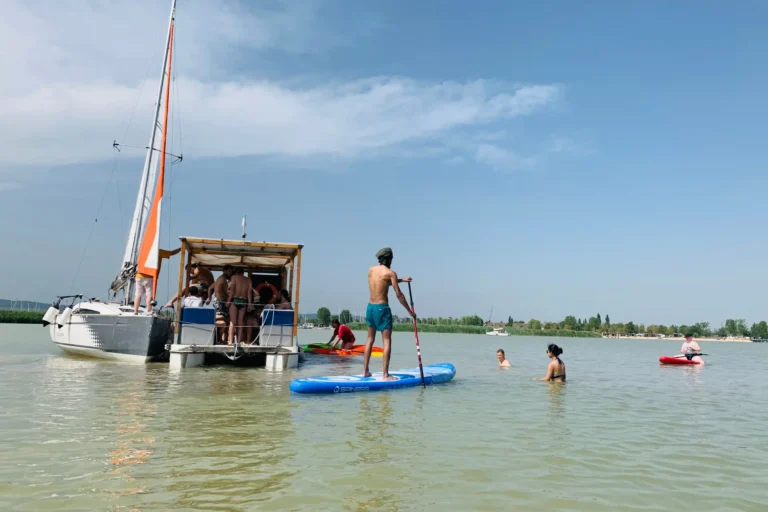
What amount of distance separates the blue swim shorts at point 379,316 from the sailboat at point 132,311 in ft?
24.7

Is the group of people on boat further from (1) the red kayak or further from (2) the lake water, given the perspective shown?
(1) the red kayak

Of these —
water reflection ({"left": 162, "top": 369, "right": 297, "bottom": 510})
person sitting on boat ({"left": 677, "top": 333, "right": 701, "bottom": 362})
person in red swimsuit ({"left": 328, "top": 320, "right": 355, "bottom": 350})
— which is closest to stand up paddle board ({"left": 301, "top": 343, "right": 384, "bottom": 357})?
person in red swimsuit ({"left": 328, "top": 320, "right": 355, "bottom": 350})

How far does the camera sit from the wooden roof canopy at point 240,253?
14.2 m

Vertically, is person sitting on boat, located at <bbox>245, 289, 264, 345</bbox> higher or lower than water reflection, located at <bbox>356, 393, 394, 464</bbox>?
higher

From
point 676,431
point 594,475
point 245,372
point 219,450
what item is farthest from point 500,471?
point 245,372

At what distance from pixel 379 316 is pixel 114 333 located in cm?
926

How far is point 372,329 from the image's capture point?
33.3 feet

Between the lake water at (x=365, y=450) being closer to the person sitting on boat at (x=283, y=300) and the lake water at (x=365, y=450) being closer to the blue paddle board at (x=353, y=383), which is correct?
the blue paddle board at (x=353, y=383)

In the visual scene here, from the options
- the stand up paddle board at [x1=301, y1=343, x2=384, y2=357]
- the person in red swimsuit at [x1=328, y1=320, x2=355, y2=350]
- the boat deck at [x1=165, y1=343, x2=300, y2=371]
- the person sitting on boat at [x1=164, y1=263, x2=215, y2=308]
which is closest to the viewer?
the boat deck at [x1=165, y1=343, x2=300, y2=371]

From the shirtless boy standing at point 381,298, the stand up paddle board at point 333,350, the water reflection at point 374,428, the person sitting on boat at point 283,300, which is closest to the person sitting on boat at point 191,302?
the person sitting on boat at point 283,300

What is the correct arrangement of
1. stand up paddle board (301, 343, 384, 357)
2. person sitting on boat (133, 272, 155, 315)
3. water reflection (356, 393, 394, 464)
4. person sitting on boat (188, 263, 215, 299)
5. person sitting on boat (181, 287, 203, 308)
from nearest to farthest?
water reflection (356, 393, 394, 464) < person sitting on boat (181, 287, 203, 308) < person sitting on boat (133, 272, 155, 315) < person sitting on boat (188, 263, 215, 299) < stand up paddle board (301, 343, 384, 357)

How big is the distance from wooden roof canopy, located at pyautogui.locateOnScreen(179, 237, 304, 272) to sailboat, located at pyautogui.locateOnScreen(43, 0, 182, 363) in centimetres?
135

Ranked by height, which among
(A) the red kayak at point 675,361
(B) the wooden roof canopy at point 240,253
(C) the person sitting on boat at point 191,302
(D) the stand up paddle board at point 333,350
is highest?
(B) the wooden roof canopy at point 240,253

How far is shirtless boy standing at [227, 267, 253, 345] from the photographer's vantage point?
557 inches
